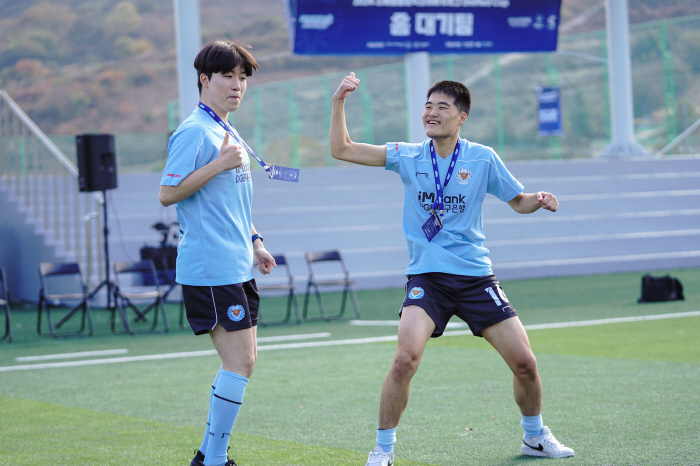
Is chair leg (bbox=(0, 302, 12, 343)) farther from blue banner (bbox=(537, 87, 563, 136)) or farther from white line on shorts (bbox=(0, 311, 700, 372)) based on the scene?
blue banner (bbox=(537, 87, 563, 136))

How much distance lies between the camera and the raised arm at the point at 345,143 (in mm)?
3920

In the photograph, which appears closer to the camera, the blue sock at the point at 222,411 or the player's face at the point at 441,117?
the blue sock at the point at 222,411

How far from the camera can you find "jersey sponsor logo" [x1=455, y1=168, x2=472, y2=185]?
4008 mm

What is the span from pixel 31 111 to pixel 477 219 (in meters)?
48.5

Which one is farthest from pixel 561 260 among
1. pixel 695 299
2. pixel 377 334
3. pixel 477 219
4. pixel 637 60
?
pixel 637 60

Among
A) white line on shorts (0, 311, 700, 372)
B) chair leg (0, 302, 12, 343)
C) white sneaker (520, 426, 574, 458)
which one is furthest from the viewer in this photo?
chair leg (0, 302, 12, 343)

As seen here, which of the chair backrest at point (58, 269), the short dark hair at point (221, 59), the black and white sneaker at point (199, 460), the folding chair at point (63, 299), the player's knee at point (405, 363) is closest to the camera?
the short dark hair at point (221, 59)

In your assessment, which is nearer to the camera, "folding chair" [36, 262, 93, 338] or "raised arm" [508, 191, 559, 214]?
"raised arm" [508, 191, 559, 214]

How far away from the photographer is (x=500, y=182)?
4.12 metres

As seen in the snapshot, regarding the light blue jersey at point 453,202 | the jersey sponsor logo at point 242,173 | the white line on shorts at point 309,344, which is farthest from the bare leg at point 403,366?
the white line on shorts at point 309,344

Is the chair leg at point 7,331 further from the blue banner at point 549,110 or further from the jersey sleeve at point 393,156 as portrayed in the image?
the blue banner at point 549,110

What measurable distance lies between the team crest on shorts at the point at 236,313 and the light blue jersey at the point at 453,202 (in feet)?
2.70

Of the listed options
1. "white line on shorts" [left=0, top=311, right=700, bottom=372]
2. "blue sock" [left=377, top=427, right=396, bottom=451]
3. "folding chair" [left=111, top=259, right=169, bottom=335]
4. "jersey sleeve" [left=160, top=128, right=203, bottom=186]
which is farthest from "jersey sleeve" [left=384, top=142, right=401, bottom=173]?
"folding chair" [left=111, top=259, right=169, bottom=335]

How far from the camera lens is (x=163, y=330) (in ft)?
33.9
